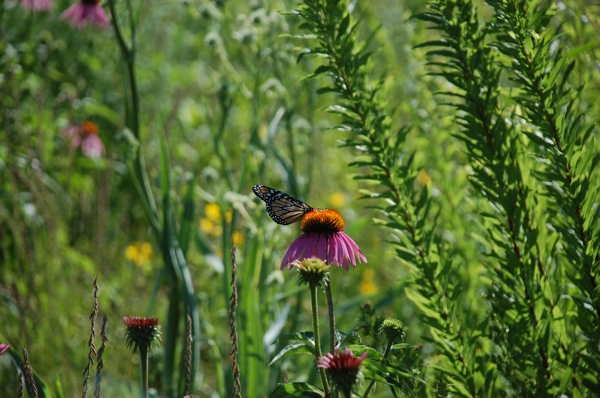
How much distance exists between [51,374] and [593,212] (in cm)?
210

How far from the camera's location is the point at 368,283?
3.72 metres

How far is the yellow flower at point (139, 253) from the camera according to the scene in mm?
3552

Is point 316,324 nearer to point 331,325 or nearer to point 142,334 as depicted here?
point 331,325

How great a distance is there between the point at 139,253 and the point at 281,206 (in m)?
1.97

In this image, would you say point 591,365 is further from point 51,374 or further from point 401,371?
point 51,374

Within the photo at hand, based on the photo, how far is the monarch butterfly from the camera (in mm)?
1754

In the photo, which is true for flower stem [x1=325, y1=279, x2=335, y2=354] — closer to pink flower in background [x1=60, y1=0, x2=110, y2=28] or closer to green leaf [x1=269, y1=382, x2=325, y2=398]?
green leaf [x1=269, y1=382, x2=325, y2=398]

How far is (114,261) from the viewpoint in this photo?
→ 3.63 meters

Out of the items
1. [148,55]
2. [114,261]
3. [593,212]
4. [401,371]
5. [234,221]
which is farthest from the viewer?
[148,55]

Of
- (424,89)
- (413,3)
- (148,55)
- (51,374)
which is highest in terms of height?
(148,55)

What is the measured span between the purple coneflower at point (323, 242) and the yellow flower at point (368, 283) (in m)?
2.17

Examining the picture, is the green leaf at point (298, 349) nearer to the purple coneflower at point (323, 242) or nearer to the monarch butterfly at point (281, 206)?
the purple coneflower at point (323, 242)

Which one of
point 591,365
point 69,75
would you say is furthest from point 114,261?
point 591,365

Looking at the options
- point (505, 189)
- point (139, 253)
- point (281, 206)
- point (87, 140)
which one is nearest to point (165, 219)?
point (281, 206)
